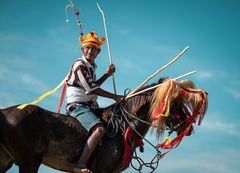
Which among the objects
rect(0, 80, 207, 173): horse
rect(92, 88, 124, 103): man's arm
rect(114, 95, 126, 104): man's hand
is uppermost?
rect(92, 88, 124, 103): man's arm

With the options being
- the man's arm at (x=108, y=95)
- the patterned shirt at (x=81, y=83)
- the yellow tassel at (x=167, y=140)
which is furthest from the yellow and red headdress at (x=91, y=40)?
the yellow tassel at (x=167, y=140)

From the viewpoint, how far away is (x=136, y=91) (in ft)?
25.8

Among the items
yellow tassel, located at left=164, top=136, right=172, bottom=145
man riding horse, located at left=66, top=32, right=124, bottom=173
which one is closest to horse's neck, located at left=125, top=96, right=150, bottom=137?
man riding horse, located at left=66, top=32, right=124, bottom=173

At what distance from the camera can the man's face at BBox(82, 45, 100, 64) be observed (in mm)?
7934

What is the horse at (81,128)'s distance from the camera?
21.9 ft

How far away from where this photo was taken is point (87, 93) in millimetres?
7500

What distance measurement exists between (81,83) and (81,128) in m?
0.90

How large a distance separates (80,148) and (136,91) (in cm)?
166

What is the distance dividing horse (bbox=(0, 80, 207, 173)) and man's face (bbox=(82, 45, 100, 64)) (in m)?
1.08

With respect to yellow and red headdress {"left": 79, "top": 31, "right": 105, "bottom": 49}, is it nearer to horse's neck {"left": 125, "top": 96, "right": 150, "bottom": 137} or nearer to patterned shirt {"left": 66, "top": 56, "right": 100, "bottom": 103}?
patterned shirt {"left": 66, "top": 56, "right": 100, "bottom": 103}

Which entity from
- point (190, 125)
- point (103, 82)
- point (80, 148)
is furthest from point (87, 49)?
point (190, 125)

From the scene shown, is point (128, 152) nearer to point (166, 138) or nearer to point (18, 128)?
point (166, 138)

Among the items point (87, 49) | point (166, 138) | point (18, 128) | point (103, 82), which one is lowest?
point (166, 138)

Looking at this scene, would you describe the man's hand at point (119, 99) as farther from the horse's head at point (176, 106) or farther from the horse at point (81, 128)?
the horse's head at point (176, 106)
